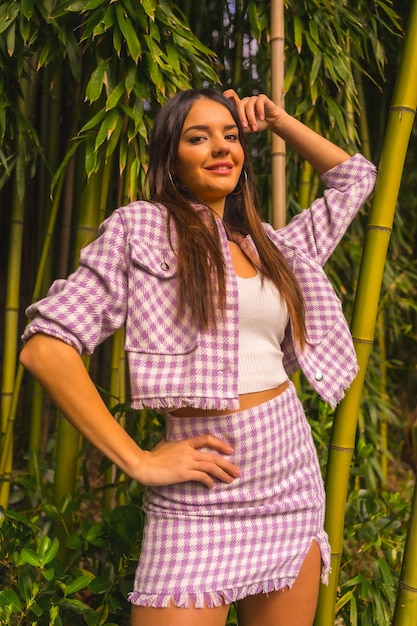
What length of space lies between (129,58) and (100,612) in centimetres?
129

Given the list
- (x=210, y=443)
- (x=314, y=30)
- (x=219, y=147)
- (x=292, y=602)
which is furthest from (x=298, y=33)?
(x=292, y=602)

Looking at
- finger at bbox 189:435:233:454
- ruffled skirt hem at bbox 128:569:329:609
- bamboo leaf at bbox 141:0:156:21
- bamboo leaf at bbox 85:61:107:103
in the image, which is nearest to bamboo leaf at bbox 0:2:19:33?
bamboo leaf at bbox 85:61:107:103

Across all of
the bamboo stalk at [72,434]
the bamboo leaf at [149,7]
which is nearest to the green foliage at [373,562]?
the bamboo stalk at [72,434]

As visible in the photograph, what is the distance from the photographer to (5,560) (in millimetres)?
1921

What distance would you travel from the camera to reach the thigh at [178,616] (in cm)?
129

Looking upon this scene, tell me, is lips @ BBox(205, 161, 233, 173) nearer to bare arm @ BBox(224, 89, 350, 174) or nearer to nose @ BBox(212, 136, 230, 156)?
nose @ BBox(212, 136, 230, 156)

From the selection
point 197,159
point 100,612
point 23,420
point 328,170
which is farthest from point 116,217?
point 23,420

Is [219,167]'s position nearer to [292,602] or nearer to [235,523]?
[235,523]

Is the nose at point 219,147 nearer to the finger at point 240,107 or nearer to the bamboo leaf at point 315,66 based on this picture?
the finger at point 240,107

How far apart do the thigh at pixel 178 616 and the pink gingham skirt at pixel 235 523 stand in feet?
0.04

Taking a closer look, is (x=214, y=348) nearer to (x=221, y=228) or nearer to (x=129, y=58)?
(x=221, y=228)

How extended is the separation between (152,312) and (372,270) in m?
0.59

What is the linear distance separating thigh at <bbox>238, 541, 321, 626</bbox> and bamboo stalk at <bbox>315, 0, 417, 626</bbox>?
0.30 meters

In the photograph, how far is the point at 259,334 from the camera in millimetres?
1426
